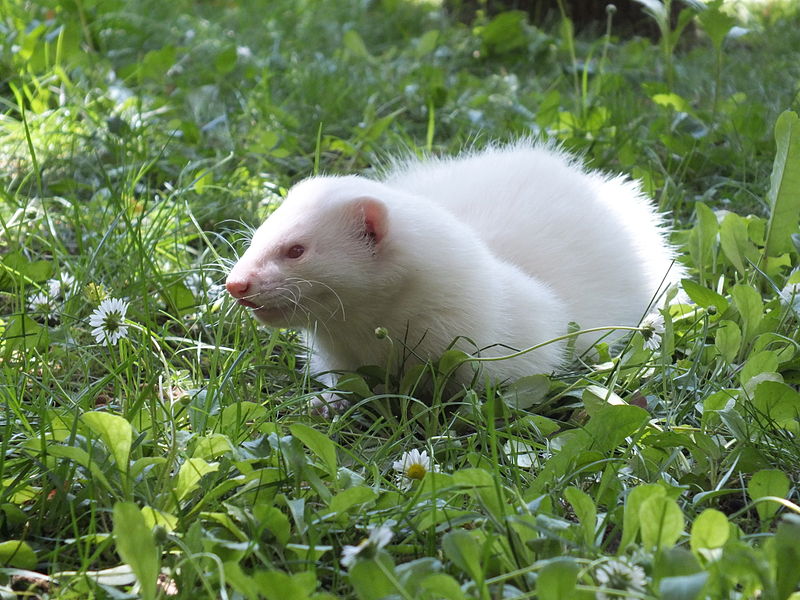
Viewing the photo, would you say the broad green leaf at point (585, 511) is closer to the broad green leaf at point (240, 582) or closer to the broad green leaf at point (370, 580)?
the broad green leaf at point (370, 580)

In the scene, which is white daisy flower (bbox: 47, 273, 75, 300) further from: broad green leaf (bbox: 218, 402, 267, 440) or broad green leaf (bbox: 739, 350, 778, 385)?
broad green leaf (bbox: 739, 350, 778, 385)

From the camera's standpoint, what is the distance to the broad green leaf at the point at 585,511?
Result: 1846 mm

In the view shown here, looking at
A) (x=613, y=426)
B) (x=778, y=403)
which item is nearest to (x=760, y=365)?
(x=778, y=403)

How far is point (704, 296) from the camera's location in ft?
9.42

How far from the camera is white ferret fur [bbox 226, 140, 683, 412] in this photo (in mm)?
2688

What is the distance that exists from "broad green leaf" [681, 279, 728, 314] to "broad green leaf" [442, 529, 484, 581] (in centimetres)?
142

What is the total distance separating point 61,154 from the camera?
407 centimetres

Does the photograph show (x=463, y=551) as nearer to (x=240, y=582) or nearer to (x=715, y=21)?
(x=240, y=582)

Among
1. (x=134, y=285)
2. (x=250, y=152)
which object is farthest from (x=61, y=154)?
(x=134, y=285)

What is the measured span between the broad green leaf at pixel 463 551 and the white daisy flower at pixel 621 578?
206mm

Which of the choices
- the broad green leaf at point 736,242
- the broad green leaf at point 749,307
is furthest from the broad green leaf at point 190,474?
the broad green leaf at point 736,242

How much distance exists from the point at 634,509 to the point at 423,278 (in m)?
1.07

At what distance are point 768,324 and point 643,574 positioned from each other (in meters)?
1.40

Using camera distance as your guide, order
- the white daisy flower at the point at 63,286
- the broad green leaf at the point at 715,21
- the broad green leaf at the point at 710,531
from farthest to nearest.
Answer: the broad green leaf at the point at 715,21, the white daisy flower at the point at 63,286, the broad green leaf at the point at 710,531
